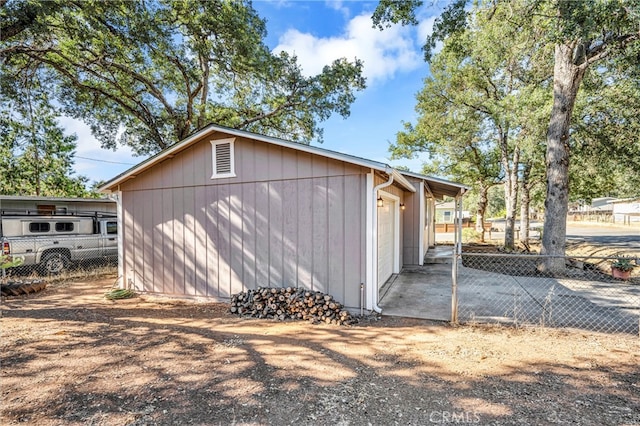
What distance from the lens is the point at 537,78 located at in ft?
41.7

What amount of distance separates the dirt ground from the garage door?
1.88 m

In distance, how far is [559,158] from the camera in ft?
27.1

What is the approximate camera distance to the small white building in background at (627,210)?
30.6 metres

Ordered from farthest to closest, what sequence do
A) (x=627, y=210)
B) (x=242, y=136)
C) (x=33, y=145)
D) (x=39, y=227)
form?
(x=627, y=210)
(x=33, y=145)
(x=39, y=227)
(x=242, y=136)

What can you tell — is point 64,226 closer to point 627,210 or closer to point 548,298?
point 548,298

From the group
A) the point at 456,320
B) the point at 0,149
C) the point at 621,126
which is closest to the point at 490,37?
the point at 621,126

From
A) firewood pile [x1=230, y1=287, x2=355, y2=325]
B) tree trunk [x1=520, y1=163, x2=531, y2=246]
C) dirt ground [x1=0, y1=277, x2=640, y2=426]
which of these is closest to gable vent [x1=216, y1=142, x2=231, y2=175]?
firewood pile [x1=230, y1=287, x2=355, y2=325]

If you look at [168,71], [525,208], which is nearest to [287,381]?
[168,71]

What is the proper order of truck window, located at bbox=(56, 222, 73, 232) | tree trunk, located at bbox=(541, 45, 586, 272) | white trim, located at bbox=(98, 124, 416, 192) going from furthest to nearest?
truck window, located at bbox=(56, 222, 73, 232)
tree trunk, located at bbox=(541, 45, 586, 272)
white trim, located at bbox=(98, 124, 416, 192)

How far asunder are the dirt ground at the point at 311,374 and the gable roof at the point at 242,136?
256 cm

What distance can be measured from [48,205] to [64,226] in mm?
3528

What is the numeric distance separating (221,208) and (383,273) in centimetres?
388

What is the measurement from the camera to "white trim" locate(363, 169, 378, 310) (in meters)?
5.03

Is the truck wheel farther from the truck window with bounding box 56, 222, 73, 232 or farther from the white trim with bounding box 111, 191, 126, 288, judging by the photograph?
the white trim with bounding box 111, 191, 126, 288
